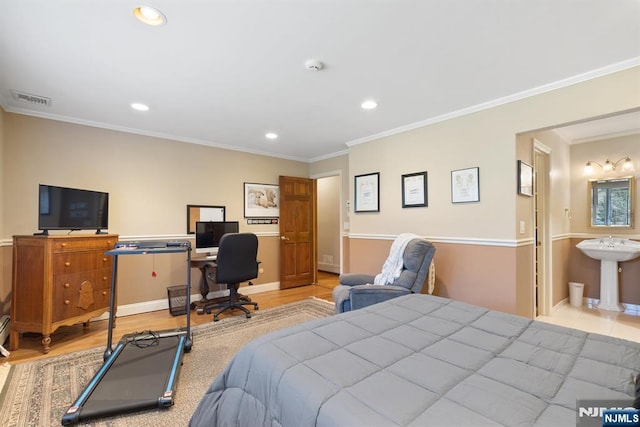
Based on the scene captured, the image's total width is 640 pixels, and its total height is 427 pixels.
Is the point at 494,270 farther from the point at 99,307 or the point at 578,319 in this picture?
the point at 99,307

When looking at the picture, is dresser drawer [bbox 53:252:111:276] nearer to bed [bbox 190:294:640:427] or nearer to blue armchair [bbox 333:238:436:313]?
bed [bbox 190:294:640:427]

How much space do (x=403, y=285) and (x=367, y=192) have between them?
5.70 feet

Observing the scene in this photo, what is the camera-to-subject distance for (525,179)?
10.0 feet

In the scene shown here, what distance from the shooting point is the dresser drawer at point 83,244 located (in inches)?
112

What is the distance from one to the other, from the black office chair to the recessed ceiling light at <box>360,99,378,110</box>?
215 cm

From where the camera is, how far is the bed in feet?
2.96

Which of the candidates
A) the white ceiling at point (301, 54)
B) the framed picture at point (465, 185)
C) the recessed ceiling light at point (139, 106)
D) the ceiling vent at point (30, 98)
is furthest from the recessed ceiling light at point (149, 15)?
the framed picture at point (465, 185)

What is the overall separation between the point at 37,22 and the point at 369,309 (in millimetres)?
2821

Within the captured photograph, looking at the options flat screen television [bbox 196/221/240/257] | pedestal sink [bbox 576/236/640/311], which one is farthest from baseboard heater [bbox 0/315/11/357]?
pedestal sink [bbox 576/236/640/311]

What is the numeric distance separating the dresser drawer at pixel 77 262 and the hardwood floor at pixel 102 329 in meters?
0.74

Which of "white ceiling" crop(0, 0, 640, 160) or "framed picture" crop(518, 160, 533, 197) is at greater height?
"white ceiling" crop(0, 0, 640, 160)

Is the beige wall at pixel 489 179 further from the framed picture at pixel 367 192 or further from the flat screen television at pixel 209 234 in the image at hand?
the flat screen television at pixel 209 234

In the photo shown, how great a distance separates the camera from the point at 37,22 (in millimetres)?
1809

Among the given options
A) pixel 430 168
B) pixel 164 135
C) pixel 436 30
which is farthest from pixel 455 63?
pixel 164 135
